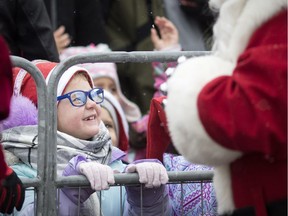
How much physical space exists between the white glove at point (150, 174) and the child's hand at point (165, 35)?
3.41 metres

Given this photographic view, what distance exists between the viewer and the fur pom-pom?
4684 mm

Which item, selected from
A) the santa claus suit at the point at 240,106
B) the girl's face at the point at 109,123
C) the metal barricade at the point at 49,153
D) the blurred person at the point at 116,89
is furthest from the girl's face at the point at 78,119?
the blurred person at the point at 116,89

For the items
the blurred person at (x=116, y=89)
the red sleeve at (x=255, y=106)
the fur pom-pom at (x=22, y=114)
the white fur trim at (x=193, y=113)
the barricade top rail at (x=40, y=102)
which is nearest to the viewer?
the red sleeve at (x=255, y=106)

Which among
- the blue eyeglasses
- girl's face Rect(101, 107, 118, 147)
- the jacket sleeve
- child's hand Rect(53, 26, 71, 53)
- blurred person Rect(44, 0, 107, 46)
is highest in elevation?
blurred person Rect(44, 0, 107, 46)

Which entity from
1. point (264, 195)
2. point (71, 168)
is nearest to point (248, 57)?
point (264, 195)

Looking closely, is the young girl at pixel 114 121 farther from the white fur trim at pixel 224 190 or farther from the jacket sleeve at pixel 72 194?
the white fur trim at pixel 224 190

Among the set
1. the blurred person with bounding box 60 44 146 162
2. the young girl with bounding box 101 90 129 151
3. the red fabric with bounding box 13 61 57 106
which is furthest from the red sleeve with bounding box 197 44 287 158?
the blurred person with bounding box 60 44 146 162

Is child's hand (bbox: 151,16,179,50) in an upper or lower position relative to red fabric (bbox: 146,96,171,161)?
upper

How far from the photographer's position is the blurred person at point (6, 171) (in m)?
3.21

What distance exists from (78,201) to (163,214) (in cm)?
42

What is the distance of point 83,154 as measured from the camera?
4.62 meters

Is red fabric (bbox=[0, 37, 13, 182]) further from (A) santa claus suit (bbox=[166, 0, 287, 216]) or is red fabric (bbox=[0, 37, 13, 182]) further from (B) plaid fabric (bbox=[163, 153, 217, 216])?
(B) plaid fabric (bbox=[163, 153, 217, 216])

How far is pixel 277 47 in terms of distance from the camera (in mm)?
3170

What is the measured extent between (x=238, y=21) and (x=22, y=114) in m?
1.66
